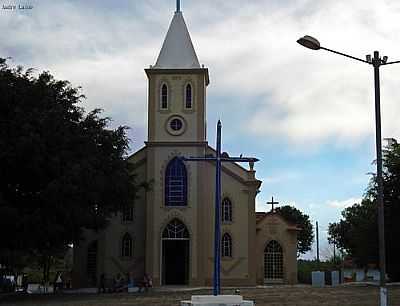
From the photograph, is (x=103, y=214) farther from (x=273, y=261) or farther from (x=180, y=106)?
(x=273, y=261)

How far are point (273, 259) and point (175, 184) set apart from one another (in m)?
9.26

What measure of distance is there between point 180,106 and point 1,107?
1727 cm

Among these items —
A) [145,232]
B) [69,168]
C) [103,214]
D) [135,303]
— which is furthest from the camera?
[145,232]

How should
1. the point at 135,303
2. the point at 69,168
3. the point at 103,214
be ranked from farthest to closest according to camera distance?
1. the point at 103,214
2. the point at 69,168
3. the point at 135,303

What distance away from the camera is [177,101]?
52.4 metres

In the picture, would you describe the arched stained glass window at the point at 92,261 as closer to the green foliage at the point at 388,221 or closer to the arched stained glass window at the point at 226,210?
the arched stained glass window at the point at 226,210

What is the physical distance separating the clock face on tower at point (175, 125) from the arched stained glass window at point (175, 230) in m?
6.00

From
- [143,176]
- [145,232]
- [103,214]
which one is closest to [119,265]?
[145,232]

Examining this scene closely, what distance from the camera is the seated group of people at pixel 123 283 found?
4588 cm

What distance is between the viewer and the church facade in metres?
50.7

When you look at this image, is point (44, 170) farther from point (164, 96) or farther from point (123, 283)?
point (164, 96)

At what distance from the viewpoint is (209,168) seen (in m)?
52.0

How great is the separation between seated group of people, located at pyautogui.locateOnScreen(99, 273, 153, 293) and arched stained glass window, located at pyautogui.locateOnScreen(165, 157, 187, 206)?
17.3 ft

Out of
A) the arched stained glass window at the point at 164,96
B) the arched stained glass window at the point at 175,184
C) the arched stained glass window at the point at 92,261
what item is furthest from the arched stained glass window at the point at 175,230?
the arched stained glass window at the point at 164,96
